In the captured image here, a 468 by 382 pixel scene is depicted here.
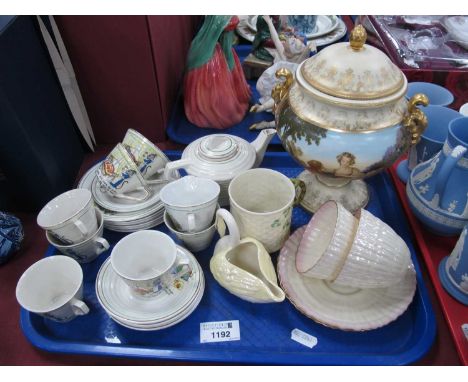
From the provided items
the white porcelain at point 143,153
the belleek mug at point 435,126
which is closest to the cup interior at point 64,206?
the white porcelain at point 143,153

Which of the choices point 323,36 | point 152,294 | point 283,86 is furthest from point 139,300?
point 323,36

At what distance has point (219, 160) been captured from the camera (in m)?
0.77

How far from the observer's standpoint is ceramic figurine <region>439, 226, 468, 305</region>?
0.63 meters

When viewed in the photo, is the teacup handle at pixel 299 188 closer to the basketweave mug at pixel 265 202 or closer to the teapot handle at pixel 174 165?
the basketweave mug at pixel 265 202

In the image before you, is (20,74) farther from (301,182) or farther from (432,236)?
(432,236)

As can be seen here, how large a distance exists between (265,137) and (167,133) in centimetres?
33

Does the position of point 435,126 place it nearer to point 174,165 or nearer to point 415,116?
point 415,116

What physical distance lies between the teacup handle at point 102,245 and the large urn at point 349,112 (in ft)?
1.27

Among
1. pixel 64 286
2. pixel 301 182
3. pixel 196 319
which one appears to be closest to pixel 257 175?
pixel 301 182

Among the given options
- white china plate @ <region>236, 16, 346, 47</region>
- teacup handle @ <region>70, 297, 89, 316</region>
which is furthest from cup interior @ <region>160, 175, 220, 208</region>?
white china plate @ <region>236, 16, 346, 47</region>

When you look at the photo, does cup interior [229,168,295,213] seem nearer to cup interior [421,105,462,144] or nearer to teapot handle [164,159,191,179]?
teapot handle [164,159,191,179]

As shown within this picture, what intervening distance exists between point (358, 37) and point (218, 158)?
33 cm

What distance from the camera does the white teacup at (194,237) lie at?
708mm

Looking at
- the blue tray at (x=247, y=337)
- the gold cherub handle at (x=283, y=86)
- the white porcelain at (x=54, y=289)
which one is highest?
the gold cherub handle at (x=283, y=86)
